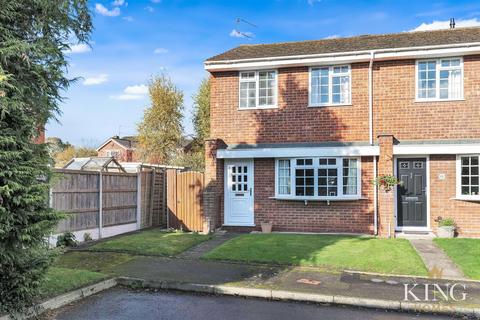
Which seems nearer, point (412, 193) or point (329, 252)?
point (329, 252)

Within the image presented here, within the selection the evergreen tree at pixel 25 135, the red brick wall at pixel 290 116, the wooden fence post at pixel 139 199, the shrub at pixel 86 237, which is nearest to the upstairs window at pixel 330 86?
the red brick wall at pixel 290 116

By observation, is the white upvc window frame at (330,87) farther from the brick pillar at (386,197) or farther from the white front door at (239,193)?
the white front door at (239,193)

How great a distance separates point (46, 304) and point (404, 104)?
37.4 feet

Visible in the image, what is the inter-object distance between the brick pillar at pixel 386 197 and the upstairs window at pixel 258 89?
3.75m

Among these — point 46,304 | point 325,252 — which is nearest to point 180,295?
point 46,304

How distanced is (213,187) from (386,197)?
5.37 meters

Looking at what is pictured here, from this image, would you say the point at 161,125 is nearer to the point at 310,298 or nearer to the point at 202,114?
the point at 202,114

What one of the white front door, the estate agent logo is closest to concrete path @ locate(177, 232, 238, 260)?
the white front door

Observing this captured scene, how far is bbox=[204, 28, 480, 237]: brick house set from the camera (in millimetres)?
13453

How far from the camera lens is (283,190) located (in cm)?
1472

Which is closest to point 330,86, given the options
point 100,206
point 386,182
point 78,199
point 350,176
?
point 350,176

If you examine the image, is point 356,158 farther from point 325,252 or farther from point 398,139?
point 325,252

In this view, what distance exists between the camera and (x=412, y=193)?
13859mm

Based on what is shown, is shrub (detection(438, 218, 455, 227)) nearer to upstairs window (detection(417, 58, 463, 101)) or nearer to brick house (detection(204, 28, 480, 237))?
brick house (detection(204, 28, 480, 237))
